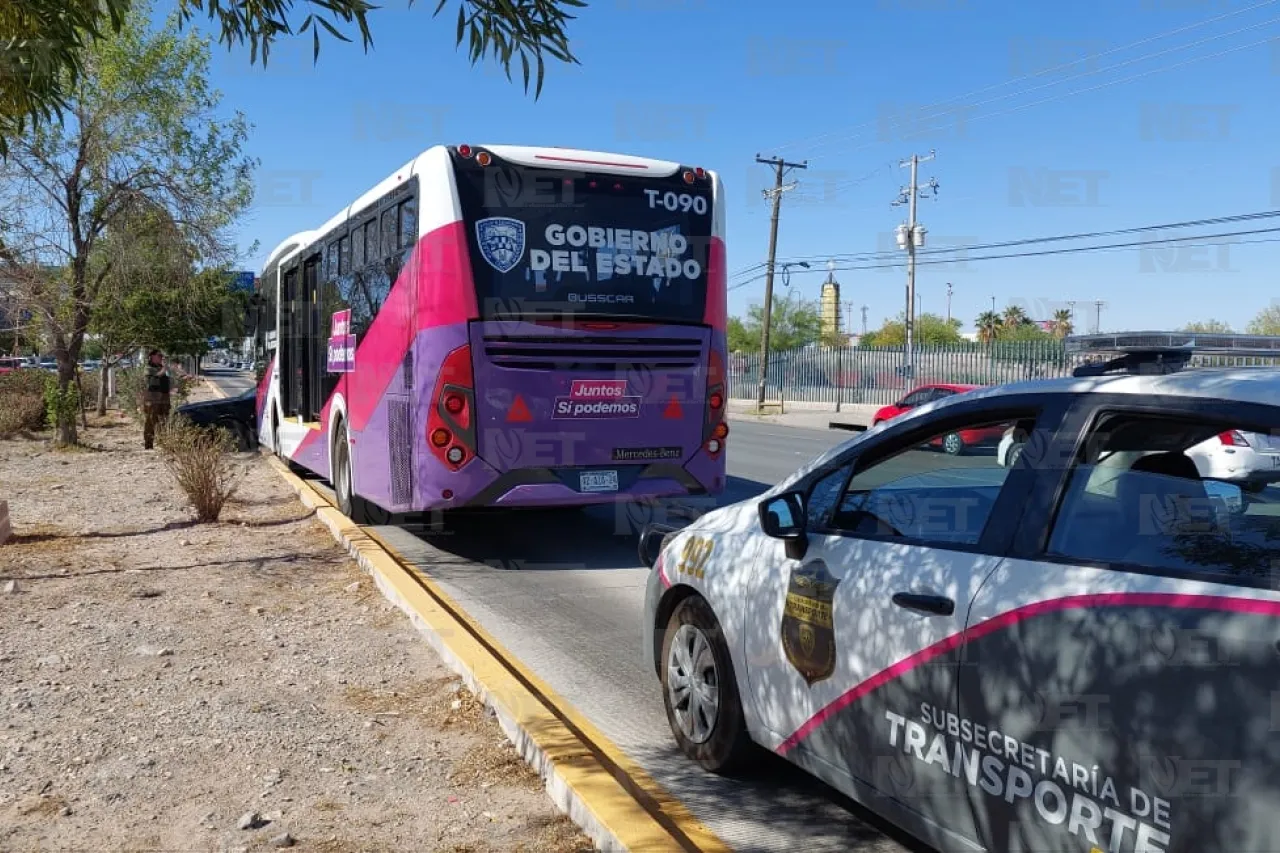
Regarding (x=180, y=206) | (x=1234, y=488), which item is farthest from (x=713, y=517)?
(x=180, y=206)

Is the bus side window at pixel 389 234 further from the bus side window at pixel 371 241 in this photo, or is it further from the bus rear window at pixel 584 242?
the bus rear window at pixel 584 242

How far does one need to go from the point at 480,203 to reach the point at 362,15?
4207mm

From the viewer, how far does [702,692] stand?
4.28m

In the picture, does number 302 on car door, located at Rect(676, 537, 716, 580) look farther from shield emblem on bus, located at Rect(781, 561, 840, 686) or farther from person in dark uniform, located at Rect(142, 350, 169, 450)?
person in dark uniform, located at Rect(142, 350, 169, 450)

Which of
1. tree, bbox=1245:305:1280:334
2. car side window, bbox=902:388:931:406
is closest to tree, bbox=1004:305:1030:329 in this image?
tree, bbox=1245:305:1280:334

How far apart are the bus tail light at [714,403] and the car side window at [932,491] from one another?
4966mm

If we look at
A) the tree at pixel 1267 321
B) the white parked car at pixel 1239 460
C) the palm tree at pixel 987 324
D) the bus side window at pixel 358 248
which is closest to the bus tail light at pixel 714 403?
the bus side window at pixel 358 248

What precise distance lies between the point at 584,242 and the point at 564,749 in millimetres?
5233

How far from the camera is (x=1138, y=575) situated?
2.56m

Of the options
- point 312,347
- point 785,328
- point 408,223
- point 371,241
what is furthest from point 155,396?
point 785,328

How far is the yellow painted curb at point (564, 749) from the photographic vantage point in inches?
137

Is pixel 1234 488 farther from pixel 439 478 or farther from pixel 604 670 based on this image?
pixel 439 478

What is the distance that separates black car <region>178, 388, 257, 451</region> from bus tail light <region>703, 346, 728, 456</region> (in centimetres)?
1245

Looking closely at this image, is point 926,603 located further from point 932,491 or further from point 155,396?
point 155,396
